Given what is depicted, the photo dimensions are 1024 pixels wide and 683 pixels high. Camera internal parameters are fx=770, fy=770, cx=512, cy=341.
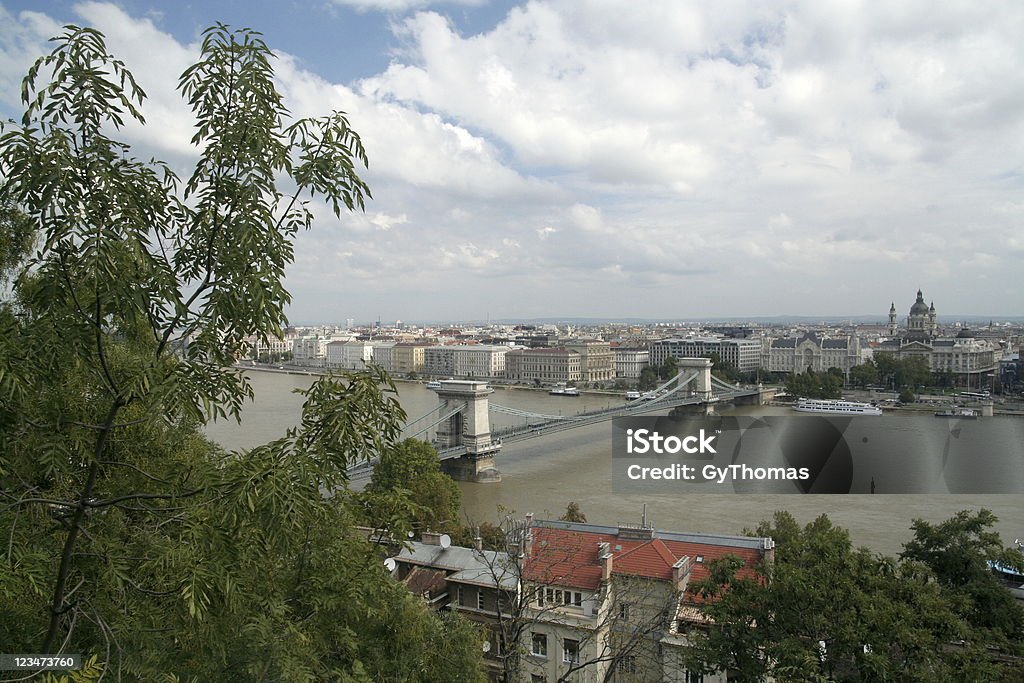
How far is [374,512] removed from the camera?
1.87m

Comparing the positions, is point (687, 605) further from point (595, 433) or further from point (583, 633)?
point (595, 433)

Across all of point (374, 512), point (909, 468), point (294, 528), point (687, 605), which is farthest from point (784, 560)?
point (909, 468)

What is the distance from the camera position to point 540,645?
523 centimetres

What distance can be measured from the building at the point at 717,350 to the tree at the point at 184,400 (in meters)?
45.3

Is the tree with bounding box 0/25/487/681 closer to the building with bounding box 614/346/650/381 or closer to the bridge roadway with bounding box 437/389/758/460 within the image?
the bridge roadway with bounding box 437/389/758/460

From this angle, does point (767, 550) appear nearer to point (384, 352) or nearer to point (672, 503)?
point (672, 503)

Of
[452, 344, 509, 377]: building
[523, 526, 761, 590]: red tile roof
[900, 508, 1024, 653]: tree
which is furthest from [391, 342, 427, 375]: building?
[900, 508, 1024, 653]: tree

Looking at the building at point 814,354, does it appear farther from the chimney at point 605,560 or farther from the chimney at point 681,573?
the chimney at point 605,560

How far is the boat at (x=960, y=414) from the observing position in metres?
25.2

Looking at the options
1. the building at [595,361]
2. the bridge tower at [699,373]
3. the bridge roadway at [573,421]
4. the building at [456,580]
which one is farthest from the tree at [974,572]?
the building at [595,361]

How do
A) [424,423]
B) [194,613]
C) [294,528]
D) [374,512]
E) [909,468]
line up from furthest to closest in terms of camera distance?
1. [424,423]
2. [909,468]
3. [374,512]
4. [294,528]
5. [194,613]

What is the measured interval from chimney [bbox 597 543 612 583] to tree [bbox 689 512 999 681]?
1089mm

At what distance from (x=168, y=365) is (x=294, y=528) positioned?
1.36 ft

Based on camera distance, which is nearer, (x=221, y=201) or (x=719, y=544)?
(x=221, y=201)
